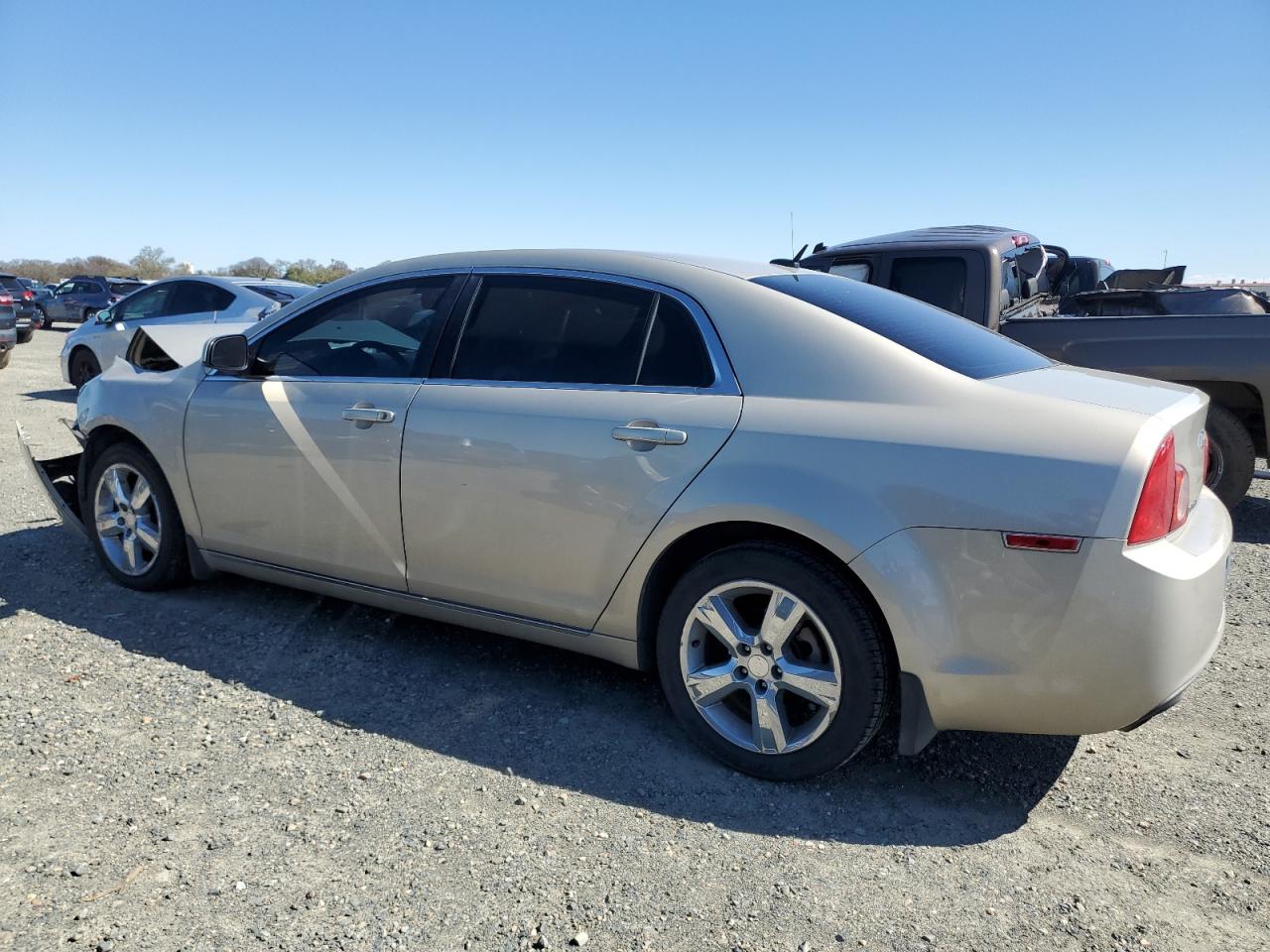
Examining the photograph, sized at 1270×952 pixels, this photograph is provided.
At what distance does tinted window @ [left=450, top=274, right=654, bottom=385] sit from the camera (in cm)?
341

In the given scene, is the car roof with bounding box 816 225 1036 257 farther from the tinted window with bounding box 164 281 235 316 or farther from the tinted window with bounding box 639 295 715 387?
the tinted window with bounding box 164 281 235 316

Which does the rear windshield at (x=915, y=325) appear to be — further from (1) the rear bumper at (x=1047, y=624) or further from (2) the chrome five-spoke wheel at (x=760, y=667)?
(2) the chrome five-spoke wheel at (x=760, y=667)

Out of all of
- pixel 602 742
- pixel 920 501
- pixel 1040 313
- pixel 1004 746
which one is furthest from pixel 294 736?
pixel 1040 313

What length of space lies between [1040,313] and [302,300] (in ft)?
19.3

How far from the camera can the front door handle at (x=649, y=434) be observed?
312 centimetres

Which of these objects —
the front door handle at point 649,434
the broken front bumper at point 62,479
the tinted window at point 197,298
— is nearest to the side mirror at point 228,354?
the broken front bumper at point 62,479

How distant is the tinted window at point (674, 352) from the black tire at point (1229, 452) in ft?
15.1

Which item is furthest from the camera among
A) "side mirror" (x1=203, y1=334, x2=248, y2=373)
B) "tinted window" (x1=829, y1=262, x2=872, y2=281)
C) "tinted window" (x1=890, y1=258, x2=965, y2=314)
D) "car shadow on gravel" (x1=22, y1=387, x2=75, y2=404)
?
"car shadow on gravel" (x1=22, y1=387, x2=75, y2=404)

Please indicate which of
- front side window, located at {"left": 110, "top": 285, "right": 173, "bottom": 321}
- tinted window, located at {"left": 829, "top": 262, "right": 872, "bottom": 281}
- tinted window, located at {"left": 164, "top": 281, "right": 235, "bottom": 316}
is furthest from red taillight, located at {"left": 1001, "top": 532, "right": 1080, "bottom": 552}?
front side window, located at {"left": 110, "top": 285, "right": 173, "bottom": 321}

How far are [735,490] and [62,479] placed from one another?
13.8 feet

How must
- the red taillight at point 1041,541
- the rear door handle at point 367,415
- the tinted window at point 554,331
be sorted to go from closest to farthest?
the red taillight at point 1041,541
the tinted window at point 554,331
the rear door handle at point 367,415

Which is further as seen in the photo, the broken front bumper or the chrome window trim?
the broken front bumper

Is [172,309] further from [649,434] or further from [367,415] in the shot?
[649,434]

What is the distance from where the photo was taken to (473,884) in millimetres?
2531
